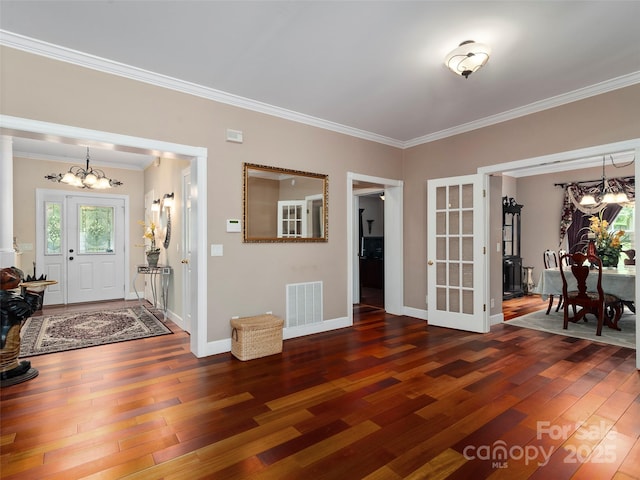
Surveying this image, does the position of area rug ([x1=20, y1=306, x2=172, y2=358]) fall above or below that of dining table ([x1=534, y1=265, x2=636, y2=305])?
below

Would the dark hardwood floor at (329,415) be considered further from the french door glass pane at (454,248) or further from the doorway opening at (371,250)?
the doorway opening at (371,250)

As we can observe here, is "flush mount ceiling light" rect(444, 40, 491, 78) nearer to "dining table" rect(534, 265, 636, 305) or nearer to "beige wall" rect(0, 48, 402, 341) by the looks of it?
"beige wall" rect(0, 48, 402, 341)

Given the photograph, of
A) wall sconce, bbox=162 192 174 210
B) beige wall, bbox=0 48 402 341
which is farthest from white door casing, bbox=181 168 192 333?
beige wall, bbox=0 48 402 341

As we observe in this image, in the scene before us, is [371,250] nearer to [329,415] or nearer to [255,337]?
[255,337]

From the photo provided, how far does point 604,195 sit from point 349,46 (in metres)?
6.71

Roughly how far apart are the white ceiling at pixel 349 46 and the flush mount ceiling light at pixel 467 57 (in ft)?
0.23

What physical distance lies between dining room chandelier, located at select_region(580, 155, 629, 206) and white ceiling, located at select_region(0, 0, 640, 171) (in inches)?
147

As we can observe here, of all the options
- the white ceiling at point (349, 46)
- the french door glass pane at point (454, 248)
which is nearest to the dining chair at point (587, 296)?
the french door glass pane at point (454, 248)

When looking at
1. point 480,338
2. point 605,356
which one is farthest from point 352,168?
point 605,356

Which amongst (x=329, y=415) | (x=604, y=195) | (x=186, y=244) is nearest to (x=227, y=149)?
(x=186, y=244)

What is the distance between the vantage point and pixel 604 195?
6.72 m

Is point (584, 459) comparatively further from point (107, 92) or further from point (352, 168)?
point (107, 92)

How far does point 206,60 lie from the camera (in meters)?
3.04

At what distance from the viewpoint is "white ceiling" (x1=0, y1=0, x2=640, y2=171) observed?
7.79 ft
